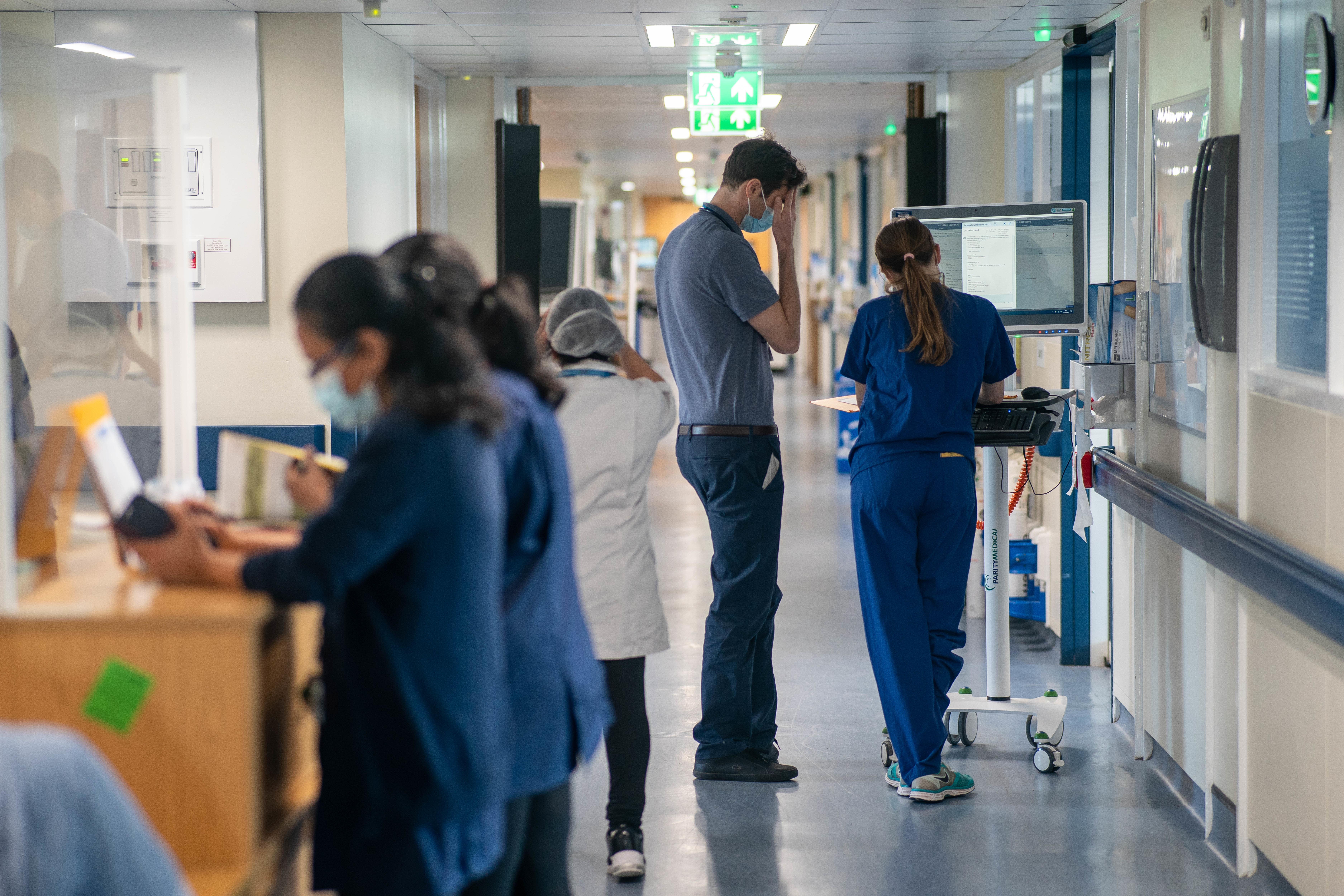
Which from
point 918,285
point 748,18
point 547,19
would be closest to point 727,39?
point 748,18

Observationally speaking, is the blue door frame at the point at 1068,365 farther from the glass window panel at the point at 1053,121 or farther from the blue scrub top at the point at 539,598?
the blue scrub top at the point at 539,598

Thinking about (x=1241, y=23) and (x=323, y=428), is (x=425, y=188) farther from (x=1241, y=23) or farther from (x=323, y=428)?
(x=1241, y=23)

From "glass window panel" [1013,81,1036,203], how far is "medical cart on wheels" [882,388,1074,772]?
2.28 meters

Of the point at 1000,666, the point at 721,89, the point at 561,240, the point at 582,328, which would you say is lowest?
the point at 1000,666

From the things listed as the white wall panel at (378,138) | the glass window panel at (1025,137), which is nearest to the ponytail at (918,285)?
the white wall panel at (378,138)

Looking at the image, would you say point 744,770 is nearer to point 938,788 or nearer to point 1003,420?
point 938,788

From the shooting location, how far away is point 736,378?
3479 mm

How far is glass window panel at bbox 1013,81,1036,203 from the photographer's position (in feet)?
19.5

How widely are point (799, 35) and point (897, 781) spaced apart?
323cm

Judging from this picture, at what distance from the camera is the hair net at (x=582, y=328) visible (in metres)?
2.69

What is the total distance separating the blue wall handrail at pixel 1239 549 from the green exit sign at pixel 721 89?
9.42ft

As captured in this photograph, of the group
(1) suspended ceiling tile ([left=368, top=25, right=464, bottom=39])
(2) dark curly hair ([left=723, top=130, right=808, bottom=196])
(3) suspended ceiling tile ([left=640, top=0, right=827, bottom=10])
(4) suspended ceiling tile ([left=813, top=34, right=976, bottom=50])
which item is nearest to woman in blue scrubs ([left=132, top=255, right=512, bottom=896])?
(2) dark curly hair ([left=723, top=130, right=808, bottom=196])

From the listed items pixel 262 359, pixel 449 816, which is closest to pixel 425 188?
pixel 262 359

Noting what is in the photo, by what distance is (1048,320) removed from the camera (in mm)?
4020
